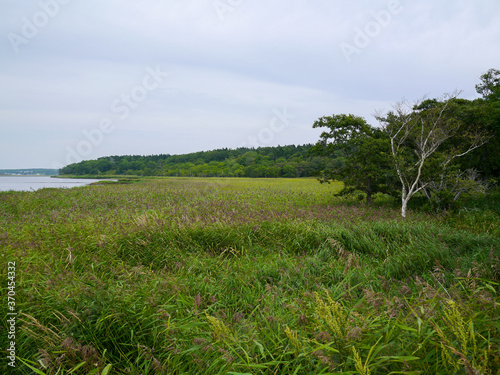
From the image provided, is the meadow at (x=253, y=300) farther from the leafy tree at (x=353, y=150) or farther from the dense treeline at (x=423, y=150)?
the leafy tree at (x=353, y=150)

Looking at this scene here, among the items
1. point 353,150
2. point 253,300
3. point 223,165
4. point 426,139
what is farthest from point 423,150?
point 223,165

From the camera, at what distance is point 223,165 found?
119 metres

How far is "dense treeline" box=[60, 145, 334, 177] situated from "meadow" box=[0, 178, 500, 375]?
7185 centimetres

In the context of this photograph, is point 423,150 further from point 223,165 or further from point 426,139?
point 223,165

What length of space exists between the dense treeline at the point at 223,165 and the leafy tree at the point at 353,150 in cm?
6268

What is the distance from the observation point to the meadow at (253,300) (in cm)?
218

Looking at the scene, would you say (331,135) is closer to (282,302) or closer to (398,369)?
(282,302)

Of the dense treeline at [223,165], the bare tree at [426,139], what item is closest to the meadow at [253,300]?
the bare tree at [426,139]

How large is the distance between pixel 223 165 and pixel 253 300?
116 meters

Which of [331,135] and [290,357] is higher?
[331,135]

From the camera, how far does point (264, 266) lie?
5371 mm

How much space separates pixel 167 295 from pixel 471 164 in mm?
17863

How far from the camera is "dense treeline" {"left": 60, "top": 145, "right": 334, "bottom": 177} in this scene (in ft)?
317

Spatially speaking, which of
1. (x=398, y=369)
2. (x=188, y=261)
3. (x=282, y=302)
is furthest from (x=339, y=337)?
(x=188, y=261)
